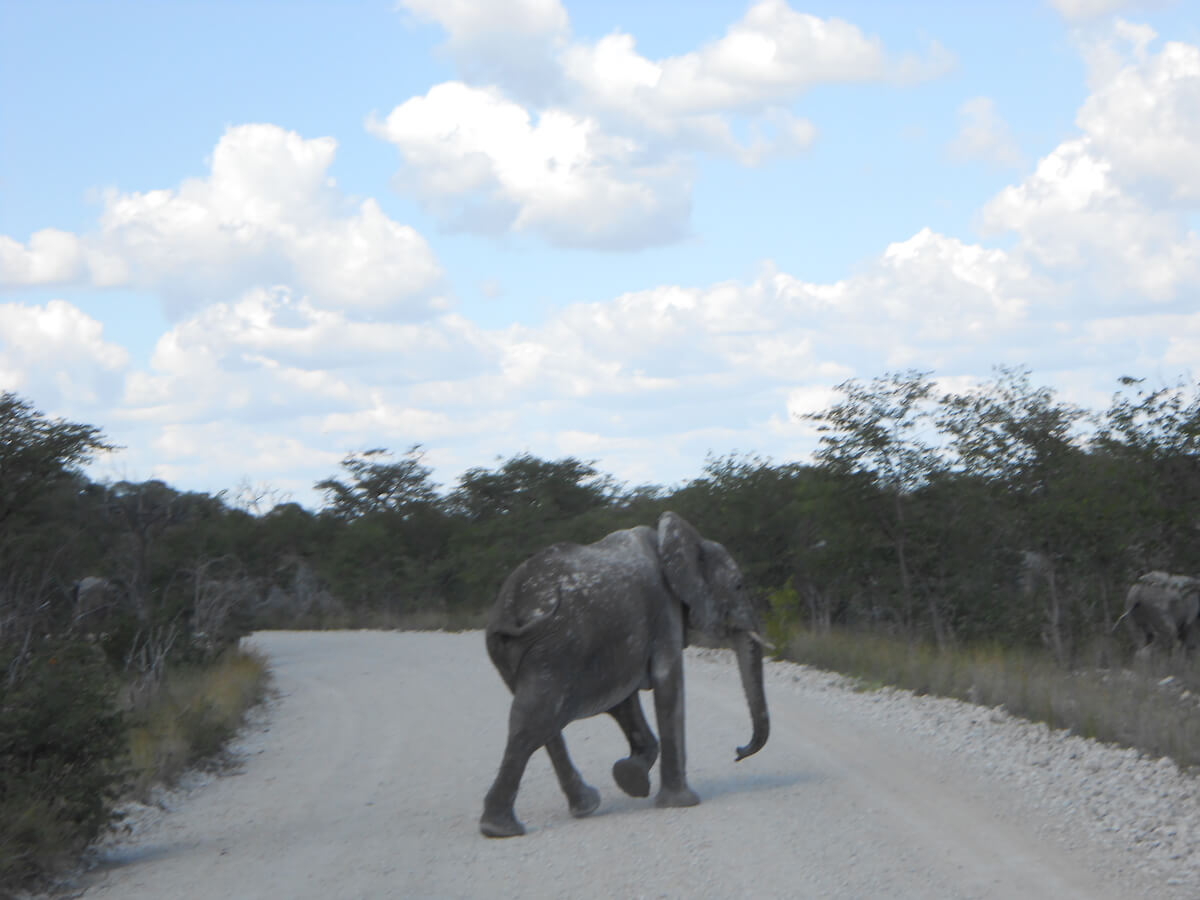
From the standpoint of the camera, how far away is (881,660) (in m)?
18.2

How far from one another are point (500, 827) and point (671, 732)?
1.53 m

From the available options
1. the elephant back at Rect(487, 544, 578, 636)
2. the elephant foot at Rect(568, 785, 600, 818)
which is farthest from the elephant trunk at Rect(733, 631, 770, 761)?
the elephant back at Rect(487, 544, 578, 636)

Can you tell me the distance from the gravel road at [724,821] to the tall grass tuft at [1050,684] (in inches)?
13.5

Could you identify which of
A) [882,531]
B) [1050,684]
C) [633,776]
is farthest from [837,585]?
[633,776]

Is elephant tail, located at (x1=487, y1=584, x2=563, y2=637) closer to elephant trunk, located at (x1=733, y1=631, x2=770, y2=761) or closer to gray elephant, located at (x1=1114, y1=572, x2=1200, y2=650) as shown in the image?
elephant trunk, located at (x1=733, y1=631, x2=770, y2=761)

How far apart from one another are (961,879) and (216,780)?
28.0 feet

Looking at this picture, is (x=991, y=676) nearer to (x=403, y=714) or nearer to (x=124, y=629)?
(x=403, y=714)

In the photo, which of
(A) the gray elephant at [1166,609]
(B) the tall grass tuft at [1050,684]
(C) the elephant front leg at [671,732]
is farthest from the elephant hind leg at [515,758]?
(A) the gray elephant at [1166,609]

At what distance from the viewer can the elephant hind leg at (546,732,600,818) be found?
985 cm

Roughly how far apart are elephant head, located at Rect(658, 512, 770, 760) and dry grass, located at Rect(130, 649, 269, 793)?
14.7 ft

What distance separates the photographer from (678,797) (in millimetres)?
9898

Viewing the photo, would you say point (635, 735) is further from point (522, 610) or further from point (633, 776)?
point (522, 610)

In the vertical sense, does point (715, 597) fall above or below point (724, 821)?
A: above

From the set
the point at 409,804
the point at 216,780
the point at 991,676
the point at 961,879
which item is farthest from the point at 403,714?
the point at 961,879
